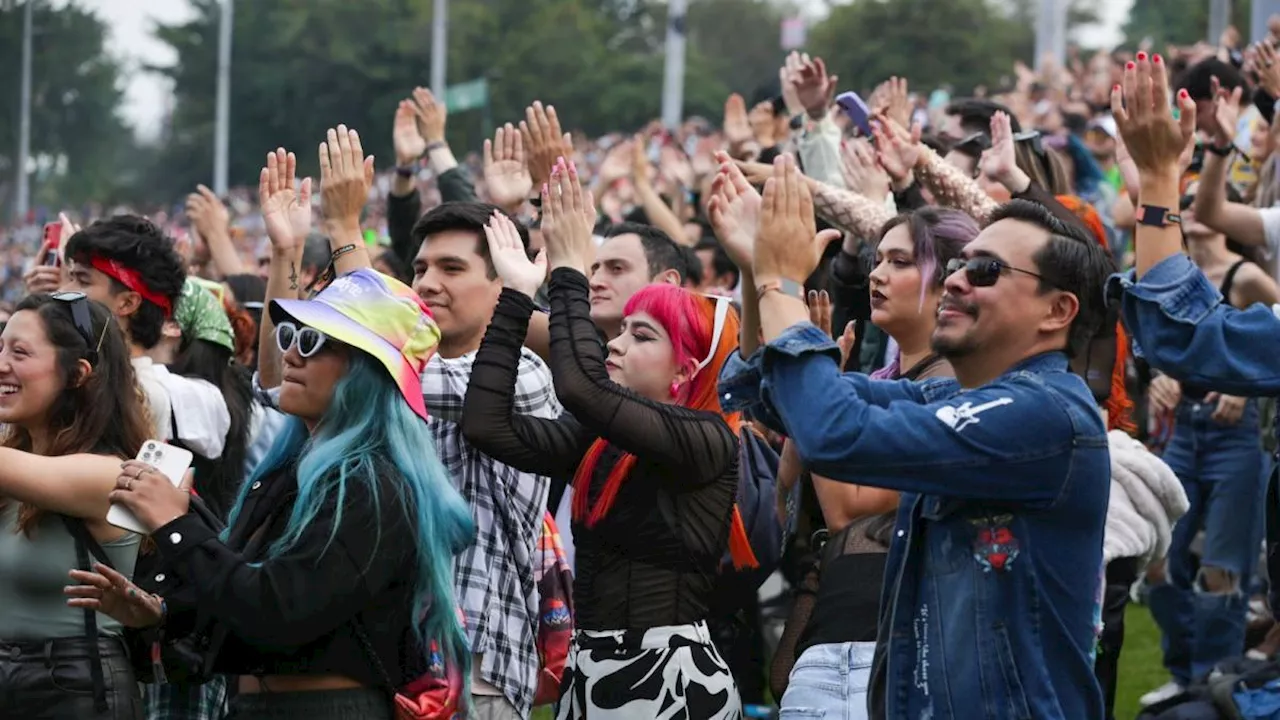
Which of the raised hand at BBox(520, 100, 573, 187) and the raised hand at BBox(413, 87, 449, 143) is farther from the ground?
the raised hand at BBox(413, 87, 449, 143)

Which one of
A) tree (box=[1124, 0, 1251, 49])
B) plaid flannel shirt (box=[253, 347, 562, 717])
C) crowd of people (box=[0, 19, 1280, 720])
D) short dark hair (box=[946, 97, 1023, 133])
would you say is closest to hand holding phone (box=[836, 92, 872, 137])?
crowd of people (box=[0, 19, 1280, 720])

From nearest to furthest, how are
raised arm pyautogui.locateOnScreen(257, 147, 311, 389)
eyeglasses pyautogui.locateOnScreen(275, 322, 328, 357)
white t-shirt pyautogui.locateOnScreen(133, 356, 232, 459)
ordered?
eyeglasses pyautogui.locateOnScreen(275, 322, 328, 357)
raised arm pyautogui.locateOnScreen(257, 147, 311, 389)
white t-shirt pyautogui.locateOnScreen(133, 356, 232, 459)

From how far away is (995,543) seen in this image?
12.1 feet

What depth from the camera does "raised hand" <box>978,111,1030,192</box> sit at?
639 cm

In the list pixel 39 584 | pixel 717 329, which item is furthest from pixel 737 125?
pixel 39 584

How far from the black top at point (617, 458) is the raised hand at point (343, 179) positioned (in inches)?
40.6

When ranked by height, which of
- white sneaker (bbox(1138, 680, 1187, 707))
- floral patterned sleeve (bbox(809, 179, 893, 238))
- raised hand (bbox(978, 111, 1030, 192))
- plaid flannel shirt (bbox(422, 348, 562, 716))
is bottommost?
white sneaker (bbox(1138, 680, 1187, 707))

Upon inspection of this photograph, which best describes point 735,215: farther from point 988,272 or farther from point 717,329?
point 717,329

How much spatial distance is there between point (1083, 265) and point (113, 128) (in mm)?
83889

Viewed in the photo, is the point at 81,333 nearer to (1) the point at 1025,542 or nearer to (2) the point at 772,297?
(2) the point at 772,297

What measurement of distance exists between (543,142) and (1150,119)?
2.54 metres

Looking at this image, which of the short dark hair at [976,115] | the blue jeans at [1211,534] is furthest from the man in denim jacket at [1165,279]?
the blue jeans at [1211,534]

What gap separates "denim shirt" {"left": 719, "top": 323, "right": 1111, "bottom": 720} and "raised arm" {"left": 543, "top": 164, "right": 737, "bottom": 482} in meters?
0.93

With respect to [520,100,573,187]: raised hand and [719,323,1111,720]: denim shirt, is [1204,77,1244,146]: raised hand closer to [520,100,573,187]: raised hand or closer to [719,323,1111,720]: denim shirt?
[520,100,573,187]: raised hand
